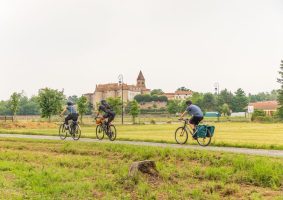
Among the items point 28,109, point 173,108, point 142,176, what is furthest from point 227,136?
point 28,109

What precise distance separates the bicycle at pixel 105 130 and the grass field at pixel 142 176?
4671 millimetres

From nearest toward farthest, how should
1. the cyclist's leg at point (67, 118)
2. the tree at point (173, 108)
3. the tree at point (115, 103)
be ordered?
the cyclist's leg at point (67, 118) < the tree at point (115, 103) < the tree at point (173, 108)

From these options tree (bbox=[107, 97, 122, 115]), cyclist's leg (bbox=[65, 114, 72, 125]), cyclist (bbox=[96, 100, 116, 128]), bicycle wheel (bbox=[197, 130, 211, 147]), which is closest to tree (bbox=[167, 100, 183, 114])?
tree (bbox=[107, 97, 122, 115])

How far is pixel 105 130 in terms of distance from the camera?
21.5 meters

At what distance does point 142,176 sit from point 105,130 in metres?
10.2

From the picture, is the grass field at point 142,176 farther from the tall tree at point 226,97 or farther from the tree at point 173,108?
the tall tree at point 226,97

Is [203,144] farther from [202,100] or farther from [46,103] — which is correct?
[202,100]

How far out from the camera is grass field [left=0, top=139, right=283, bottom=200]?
33.4 ft

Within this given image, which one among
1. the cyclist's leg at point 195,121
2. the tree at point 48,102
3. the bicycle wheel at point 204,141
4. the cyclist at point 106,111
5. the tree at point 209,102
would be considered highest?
the tree at point 209,102

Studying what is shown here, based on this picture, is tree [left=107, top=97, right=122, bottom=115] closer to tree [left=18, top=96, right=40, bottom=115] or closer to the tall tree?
the tall tree

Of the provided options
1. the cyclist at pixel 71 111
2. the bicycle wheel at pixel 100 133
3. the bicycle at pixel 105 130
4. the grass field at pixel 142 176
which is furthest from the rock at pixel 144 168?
the cyclist at pixel 71 111

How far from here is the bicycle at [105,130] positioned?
835 inches

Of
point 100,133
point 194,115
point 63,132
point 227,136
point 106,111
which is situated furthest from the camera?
point 227,136

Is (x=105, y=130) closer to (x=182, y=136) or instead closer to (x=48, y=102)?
(x=182, y=136)
